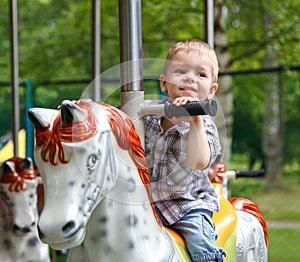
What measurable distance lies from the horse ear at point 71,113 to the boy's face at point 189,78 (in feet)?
1.37

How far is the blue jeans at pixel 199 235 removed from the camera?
2262 millimetres

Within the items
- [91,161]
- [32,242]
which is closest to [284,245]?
[32,242]

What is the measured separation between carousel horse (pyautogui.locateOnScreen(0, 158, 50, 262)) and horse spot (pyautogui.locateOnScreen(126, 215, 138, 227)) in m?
1.71

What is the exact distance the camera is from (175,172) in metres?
2.15

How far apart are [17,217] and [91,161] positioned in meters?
1.89

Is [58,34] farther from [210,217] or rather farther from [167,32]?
[210,217]

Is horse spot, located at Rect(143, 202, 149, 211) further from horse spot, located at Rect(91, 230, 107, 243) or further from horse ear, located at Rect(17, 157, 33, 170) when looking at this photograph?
horse ear, located at Rect(17, 157, 33, 170)

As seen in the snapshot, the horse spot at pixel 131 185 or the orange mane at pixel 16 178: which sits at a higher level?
the horse spot at pixel 131 185

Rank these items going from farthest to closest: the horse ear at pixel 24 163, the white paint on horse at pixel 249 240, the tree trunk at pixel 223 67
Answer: the tree trunk at pixel 223 67 → the horse ear at pixel 24 163 → the white paint on horse at pixel 249 240

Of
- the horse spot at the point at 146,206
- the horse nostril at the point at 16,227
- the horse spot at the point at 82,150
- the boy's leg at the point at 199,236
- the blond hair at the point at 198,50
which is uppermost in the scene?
the blond hair at the point at 198,50

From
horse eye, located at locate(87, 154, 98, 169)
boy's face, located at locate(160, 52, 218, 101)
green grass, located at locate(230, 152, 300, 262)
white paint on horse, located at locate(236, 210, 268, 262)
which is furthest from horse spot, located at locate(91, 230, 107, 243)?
green grass, located at locate(230, 152, 300, 262)

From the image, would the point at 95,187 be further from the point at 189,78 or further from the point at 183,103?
the point at 189,78

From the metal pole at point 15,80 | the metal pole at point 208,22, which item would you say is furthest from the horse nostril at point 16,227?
the metal pole at point 208,22

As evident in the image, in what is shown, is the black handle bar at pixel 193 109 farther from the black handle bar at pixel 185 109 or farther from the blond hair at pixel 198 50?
the blond hair at pixel 198 50
